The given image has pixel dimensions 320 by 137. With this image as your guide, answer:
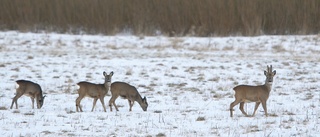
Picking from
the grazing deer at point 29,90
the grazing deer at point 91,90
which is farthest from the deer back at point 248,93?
the grazing deer at point 29,90

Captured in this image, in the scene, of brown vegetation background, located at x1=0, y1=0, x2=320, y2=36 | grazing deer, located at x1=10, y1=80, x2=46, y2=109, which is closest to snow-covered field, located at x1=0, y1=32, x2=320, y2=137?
grazing deer, located at x1=10, y1=80, x2=46, y2=109

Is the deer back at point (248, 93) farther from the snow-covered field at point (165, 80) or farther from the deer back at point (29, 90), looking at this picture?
the deer back at point (29, 90)

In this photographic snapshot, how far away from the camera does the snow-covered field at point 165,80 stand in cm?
1082

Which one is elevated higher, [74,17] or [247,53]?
[74,17]

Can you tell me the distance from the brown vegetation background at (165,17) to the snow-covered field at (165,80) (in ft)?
6.05

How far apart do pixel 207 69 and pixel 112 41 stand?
806 cm

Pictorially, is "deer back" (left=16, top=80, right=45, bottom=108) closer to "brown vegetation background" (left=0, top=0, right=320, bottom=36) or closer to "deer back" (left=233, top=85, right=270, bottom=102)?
"deer back" (left=233, top=85, right=270, bottom=102)

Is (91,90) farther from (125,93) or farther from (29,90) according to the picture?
(29,90)

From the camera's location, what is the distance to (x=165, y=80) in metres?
19.1

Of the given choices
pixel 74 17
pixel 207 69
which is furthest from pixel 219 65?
pixel 74 17

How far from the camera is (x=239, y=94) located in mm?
12195

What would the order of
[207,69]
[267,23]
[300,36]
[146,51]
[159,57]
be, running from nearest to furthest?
[207,69] → [159,57] → [146,51] → [300,36] → [267,23]

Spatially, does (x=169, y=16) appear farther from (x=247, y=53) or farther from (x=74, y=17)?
(x=247, y=53)

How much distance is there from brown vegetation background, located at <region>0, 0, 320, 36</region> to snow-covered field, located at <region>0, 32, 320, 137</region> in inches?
72.6
